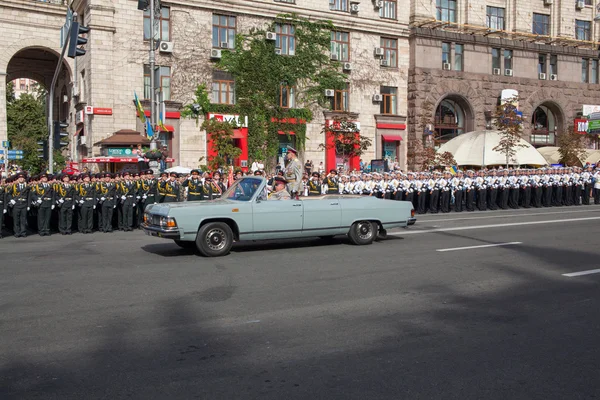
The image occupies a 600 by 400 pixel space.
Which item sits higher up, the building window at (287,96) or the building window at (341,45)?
the building window at (341,45)

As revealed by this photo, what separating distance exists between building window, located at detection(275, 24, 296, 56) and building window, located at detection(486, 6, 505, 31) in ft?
46.2

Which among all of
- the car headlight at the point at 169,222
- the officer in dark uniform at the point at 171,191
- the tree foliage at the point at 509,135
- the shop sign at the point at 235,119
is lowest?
the car headlight at the point at 169,222

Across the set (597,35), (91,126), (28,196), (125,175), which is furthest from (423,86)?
(28,196)

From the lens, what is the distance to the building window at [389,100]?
125 feet

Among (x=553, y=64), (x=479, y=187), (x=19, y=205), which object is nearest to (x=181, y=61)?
(x=479, y=187)

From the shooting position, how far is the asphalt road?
16.1 feet

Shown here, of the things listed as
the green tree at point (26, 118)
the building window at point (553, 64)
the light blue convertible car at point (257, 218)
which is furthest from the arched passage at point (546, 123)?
the green tree at point (26, 118)

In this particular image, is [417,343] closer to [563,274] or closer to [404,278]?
[404,278]

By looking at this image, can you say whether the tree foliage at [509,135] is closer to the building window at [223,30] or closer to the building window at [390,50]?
the building window at [390,50]

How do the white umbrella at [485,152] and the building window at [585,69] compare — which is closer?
the white umbrella at [485,152]

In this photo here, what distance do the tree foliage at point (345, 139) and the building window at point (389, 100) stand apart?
3074 millimetres

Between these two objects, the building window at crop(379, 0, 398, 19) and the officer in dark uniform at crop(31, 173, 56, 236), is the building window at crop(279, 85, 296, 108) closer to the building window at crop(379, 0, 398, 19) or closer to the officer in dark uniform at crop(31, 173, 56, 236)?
the building window at crop(379, 0, 398, 19)

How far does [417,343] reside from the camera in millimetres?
5949

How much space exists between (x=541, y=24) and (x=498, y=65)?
17.3ft
